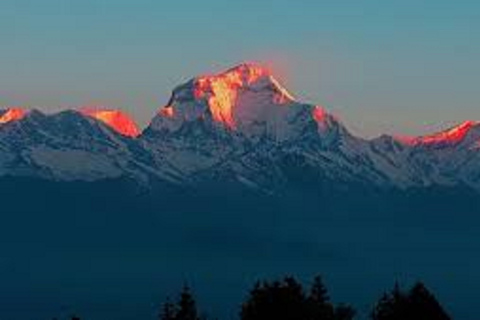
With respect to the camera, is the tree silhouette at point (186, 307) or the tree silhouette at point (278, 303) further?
the tree silhouette at point (186, 307)

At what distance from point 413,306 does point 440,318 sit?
2.80ft

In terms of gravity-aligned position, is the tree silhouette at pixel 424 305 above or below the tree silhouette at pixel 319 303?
below

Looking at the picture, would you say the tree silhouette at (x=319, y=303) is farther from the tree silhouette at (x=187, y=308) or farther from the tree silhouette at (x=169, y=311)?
the tree silhouette at (x=169, y=311)

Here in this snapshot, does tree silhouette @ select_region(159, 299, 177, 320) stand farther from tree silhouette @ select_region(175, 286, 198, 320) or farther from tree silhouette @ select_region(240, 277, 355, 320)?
tree silhouette @ select_region(240, 277, 355, 320)

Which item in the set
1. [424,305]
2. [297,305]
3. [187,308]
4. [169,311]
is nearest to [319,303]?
[169,311]

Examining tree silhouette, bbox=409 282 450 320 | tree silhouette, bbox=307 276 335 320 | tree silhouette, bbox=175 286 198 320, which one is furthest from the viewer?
tree silhouette, bbox=307 276 335 320

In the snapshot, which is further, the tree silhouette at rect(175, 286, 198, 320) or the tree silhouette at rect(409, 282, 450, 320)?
the tree silhouette at rect(175, 286, 198, 320)

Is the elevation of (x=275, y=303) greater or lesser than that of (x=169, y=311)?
lesser

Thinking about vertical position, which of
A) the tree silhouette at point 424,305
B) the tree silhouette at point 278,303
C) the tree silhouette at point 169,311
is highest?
the tree silhouette at point 169,311

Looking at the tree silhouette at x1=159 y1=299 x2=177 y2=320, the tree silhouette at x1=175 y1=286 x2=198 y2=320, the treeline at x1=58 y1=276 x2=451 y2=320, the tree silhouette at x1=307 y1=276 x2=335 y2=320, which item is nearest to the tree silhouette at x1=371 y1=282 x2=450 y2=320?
the treeline at x1=58 y1=276 x2=451 y2=320

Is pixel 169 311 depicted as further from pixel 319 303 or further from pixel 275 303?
pixel 275 303

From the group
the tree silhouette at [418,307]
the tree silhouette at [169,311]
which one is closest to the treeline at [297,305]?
the tree silhouette at [418,307]

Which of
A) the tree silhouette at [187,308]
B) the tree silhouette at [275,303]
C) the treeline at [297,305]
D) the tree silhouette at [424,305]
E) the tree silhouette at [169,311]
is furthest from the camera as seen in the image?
the tree silhouette at [169,311]

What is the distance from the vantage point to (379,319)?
4616 cm
